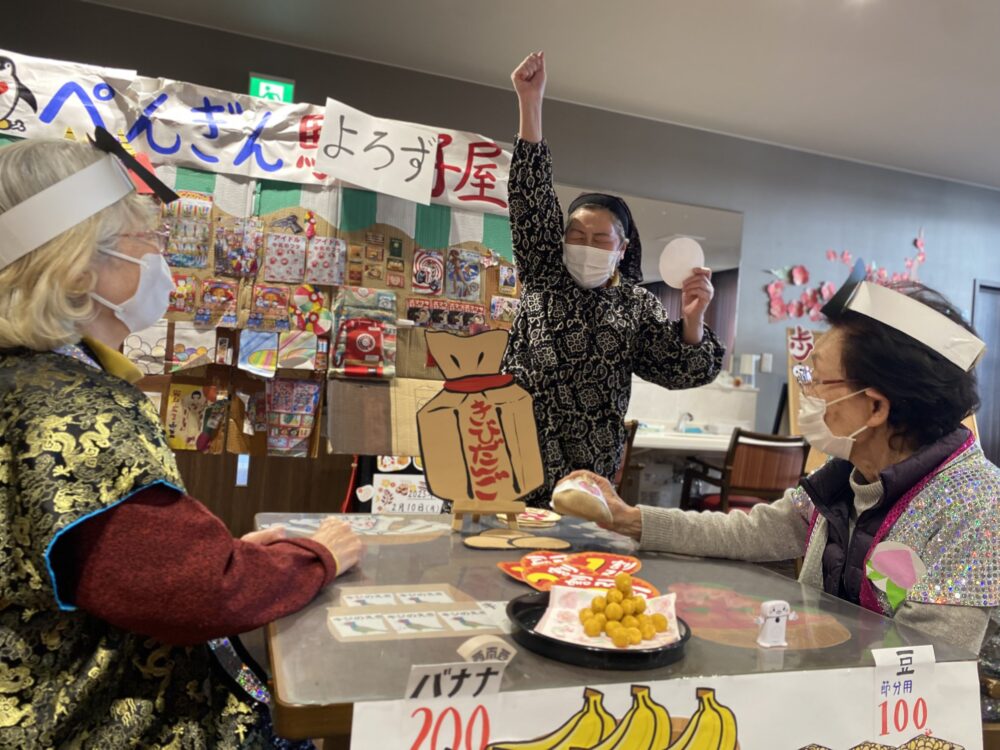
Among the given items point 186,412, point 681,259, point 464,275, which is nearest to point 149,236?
point 681,259

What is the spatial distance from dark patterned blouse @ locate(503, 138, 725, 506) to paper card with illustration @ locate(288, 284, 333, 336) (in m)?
1.52

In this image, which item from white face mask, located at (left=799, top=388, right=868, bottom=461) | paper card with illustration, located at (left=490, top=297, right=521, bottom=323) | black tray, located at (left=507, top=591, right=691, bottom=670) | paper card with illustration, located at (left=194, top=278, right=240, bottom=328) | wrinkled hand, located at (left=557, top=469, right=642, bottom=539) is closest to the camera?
black tray, located at (left=507, top=591, right=691, bottom=670)

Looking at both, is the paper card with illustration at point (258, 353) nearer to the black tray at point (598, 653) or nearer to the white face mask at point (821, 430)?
the white face mask at point (821, 430)

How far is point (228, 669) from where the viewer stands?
996 mm

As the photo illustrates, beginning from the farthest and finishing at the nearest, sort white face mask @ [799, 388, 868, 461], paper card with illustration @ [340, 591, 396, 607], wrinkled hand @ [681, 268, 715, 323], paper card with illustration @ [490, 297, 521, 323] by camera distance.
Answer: paper card with illustration @ [490, 297, 521, 323] < wrinkled hand @ [681, 268, 715, 323] < white face mask @ [799, 388, 868, 461] < paper card with illustration @ [340, 591, 396, 607]

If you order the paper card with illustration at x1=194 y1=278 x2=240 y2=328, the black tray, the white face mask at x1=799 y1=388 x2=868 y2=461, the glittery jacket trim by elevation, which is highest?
the paper card with illustration at x1=194 y1=278 x2=240 y2=328

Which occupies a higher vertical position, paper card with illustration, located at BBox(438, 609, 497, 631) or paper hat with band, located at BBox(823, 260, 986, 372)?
paper hat with band, located at BBox(823, 260, 986, 372)

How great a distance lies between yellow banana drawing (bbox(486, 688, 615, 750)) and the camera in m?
0.75

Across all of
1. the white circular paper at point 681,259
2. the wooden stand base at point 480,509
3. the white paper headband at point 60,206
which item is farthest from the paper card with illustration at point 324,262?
the white paper headband at point 60,206

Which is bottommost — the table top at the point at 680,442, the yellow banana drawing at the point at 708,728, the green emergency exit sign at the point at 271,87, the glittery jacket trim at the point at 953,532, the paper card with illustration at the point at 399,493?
the paper card with illustration at the point at 399,493

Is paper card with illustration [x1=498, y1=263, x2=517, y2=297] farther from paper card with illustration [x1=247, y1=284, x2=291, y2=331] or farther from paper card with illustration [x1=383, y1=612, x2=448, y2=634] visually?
paper card with illustration [x1=383, y1=612, x2=448, y2=634]

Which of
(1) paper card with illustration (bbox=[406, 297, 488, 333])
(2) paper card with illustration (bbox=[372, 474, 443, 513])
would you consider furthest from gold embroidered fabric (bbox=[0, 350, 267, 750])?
(1) paper card with illustration (bbox=[406, 297, 488, 333])

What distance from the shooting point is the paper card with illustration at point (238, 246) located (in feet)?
10.2

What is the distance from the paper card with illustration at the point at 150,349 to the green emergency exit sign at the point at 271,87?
63.5 inches
